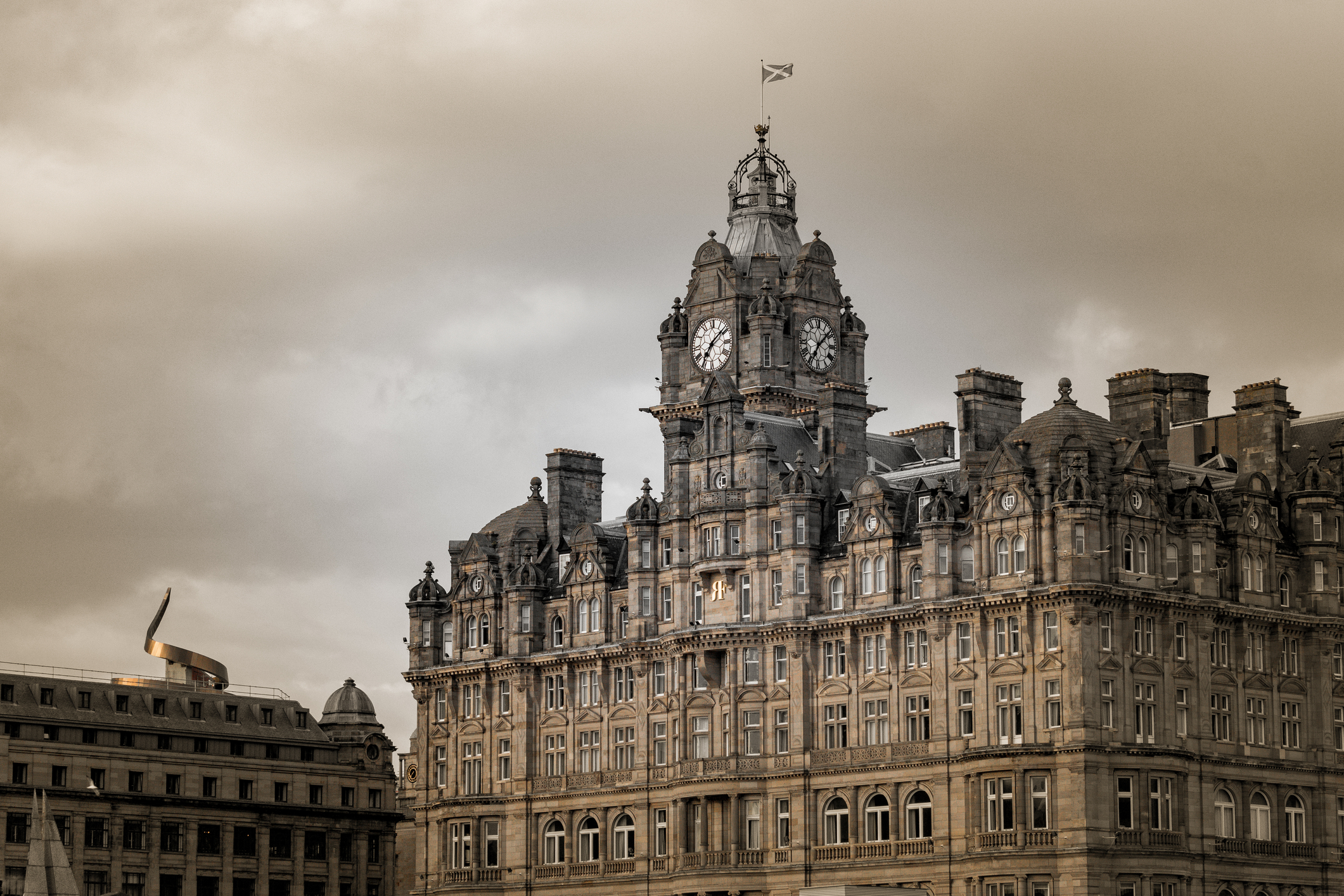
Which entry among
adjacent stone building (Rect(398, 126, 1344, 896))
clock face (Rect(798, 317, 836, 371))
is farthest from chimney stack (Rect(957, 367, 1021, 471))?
clock face (Rect(798, 317, 836, 371))

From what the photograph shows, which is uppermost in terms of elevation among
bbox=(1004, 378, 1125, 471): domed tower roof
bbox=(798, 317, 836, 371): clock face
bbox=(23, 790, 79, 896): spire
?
bbox=(798, 317, 836, 371): clock face

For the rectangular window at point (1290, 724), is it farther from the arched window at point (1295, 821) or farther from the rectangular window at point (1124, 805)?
the rectangular window at point (1124, 805)

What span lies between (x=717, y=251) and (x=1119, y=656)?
48361mm

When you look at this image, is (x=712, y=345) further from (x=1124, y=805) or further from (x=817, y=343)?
(x=1124, y=805)

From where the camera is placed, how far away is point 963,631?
139 metres

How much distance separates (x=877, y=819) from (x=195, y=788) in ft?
204

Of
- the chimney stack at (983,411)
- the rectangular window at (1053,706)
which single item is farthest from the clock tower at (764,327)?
the rectangular window at (1053,706)

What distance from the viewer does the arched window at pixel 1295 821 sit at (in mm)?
141625

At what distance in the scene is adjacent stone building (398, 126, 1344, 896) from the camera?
442 ft

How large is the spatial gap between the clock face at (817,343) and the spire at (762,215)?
13.9 ft

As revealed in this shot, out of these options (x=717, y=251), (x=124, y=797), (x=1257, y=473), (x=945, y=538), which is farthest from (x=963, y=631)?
(x=124, y=797)

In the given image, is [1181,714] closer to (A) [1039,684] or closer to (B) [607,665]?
(A) [1039,684]

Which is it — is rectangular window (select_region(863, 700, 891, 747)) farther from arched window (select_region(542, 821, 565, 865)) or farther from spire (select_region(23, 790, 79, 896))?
spire (select_region(23, 790, 79, 896))

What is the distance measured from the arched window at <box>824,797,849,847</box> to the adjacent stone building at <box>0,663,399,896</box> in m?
58.0
